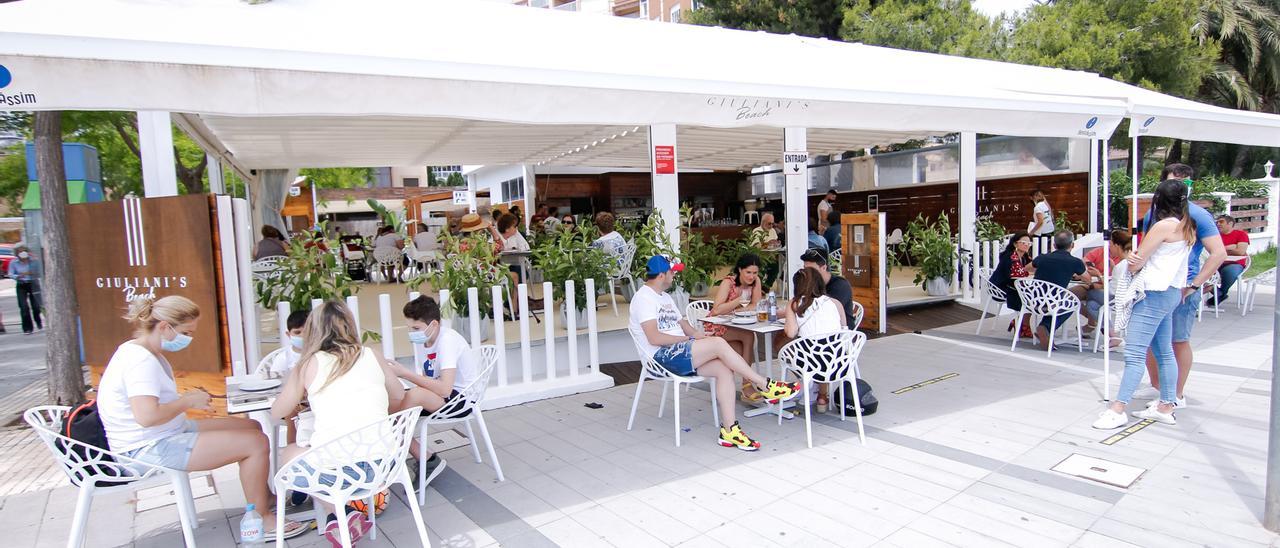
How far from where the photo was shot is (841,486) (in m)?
3.47

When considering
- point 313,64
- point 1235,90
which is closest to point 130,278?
point 313,64

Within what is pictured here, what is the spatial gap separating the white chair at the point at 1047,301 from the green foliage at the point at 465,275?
182 inches

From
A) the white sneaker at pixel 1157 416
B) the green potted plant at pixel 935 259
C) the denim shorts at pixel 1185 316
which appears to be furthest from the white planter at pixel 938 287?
the white sneaker at pixel 1157 416

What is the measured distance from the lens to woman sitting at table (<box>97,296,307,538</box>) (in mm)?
2701

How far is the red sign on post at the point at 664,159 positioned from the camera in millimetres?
6449

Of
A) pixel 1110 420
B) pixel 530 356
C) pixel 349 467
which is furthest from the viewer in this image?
pixel 530 356

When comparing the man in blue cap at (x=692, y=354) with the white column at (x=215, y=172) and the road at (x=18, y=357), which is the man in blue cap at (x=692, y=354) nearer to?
the road at (x=18, y=357)

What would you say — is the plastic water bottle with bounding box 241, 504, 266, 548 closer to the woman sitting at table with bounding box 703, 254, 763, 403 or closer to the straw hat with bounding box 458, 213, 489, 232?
the woman sitting at table with bounding box 703, 254, 763, 403

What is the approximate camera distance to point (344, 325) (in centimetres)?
279

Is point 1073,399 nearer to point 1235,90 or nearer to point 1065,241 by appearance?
point 1065,241

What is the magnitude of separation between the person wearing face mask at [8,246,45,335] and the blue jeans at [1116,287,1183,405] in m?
13.2

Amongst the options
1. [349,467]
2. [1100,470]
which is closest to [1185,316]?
[1100,470]

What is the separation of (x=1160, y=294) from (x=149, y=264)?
567cm

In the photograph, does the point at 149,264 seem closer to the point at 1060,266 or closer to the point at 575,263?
the point at 575,263
